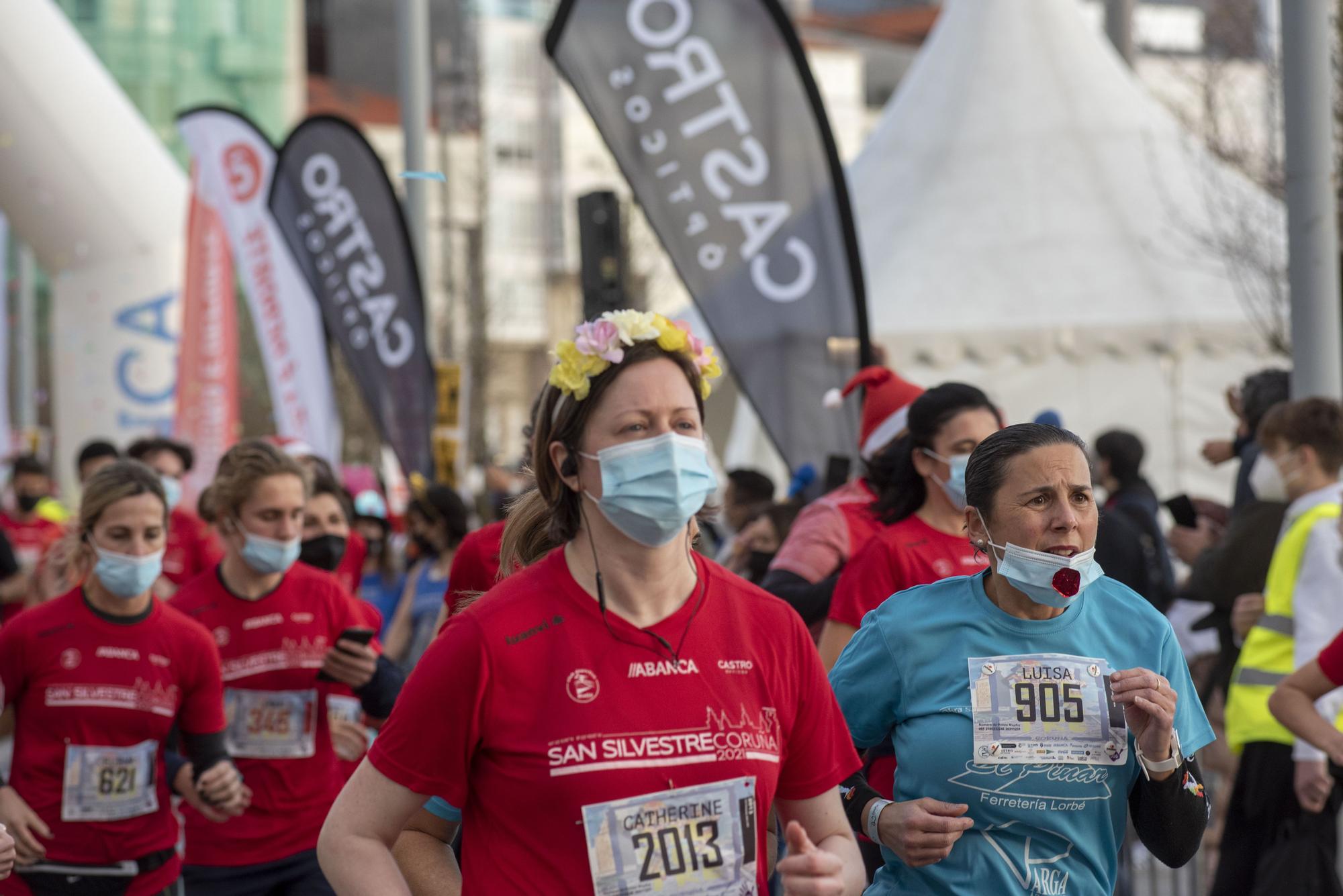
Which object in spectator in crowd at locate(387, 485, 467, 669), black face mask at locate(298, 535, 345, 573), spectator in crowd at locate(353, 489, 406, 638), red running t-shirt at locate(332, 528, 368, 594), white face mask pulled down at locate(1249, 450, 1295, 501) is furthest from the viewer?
spectator in crowd at locate(353, 489, 406, 638)

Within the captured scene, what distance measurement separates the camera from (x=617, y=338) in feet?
9.25

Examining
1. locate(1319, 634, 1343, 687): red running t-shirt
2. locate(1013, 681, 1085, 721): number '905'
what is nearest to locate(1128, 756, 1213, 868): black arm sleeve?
locate(1013, 681, 1085, 721): number '905'

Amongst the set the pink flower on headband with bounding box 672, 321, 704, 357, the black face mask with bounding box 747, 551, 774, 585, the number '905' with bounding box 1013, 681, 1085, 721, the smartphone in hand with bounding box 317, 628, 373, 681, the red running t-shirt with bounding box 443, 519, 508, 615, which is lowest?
the black face mask with bounding box 747, 551, 774, 585

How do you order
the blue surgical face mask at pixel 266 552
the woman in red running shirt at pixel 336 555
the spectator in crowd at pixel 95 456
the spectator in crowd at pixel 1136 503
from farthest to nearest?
1. the spectator in crowd at pixel 95 456
2. the spectator in crowd at pixel 1136 503
3. the woman in red running shirt at pixel 336 555
4. the blue surgical face mask at pixel 266 552

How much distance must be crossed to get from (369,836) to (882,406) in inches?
133

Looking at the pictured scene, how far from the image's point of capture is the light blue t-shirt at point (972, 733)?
3.41 metres

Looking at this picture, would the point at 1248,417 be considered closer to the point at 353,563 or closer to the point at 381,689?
the point at 381,689

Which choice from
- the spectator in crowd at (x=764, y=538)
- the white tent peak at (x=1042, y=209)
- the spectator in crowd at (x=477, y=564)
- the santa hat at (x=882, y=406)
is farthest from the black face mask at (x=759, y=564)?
the white tent peak at (x=1042, y=209)

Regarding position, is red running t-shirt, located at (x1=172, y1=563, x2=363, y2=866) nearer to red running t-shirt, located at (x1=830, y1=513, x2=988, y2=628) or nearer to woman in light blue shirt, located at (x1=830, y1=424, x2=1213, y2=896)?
red running t-shirt, located at (x1=830, y1=513, x2=988, y2=628)

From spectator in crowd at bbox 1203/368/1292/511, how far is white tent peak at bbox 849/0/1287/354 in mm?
5975

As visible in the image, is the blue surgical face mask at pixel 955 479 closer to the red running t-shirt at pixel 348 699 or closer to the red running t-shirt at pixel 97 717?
the red running t-shirt at pixel 348 699

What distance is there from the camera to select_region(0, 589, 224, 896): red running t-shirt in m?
5.27

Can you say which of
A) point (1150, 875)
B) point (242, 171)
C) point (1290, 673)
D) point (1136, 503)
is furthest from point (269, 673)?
point (242, 171)

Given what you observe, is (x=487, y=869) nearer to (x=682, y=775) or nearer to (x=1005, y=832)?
(x=682, y=775)
